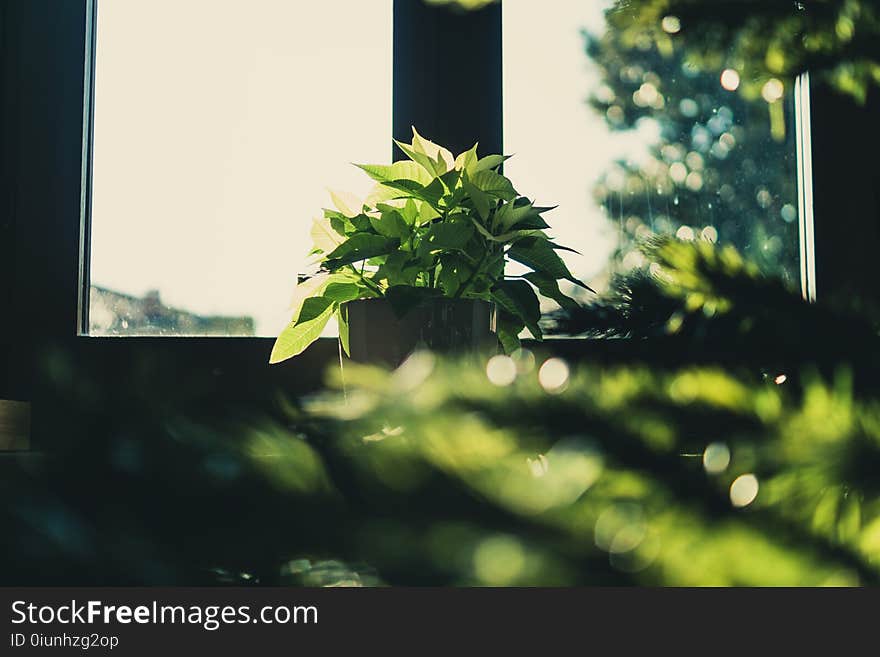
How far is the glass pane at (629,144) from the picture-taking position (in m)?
1.19

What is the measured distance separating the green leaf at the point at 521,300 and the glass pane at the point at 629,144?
35 centimetres

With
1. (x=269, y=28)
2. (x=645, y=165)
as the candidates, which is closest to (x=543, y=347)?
(x=645, y=165)

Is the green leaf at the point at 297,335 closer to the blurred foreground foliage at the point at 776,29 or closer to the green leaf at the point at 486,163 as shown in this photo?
the green leaf at the point at 486,163

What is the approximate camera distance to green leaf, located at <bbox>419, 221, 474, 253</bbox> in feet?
2.60

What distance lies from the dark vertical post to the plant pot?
0.42m

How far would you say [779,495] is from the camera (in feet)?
0.50

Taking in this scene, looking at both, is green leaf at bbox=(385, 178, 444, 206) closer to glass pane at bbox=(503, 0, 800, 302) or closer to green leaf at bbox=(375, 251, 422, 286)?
green leaf at bbox=(375, 251, 422, 286)

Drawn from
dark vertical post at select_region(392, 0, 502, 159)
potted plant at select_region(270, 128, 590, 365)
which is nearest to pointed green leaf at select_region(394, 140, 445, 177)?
potted plant at select_region(270, 128, 590, 365)

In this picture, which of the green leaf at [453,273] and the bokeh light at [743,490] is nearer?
the bokeh light at [743,490]

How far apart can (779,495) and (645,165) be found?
1119 mm

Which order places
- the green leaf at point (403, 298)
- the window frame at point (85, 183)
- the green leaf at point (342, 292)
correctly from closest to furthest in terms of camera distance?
the green leaf at point (403, 298) → the green leaf at point (342, 292) → the window frame at point (85, 183)

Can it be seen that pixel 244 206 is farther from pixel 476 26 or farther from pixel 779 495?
pixel 779 495

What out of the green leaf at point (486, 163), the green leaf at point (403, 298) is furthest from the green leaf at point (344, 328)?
the green leaf at point (486, 163)

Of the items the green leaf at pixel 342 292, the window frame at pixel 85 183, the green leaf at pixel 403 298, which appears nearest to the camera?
the green leaf at pixel 403 298
